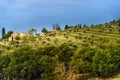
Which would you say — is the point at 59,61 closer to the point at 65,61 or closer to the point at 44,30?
the point at 65,61

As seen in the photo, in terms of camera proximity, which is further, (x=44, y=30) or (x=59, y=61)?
(x=44, y=30)

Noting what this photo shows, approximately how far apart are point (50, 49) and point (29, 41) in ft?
72.9

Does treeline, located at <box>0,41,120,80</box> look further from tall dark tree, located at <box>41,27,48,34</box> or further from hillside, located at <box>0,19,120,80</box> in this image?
tall dark tree, located at <box>41,27,48,34</box>

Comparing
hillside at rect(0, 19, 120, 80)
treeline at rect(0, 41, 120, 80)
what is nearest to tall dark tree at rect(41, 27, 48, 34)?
hillside at rect(0, 19, 120, 80)

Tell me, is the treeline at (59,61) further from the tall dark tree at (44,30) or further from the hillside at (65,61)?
the tall dark tree at (44,30)

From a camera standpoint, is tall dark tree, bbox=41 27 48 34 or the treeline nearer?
the treeline

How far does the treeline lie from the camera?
9575cm

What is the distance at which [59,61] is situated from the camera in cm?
10338

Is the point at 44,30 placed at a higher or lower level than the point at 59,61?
higher

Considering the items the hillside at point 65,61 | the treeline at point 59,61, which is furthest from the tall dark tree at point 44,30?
the treeline at point 59,61

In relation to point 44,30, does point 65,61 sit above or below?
below

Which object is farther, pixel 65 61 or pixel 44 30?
pixel 44 30

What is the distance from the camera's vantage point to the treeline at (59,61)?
9575 cm

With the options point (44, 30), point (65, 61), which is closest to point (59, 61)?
point (65, 61)
